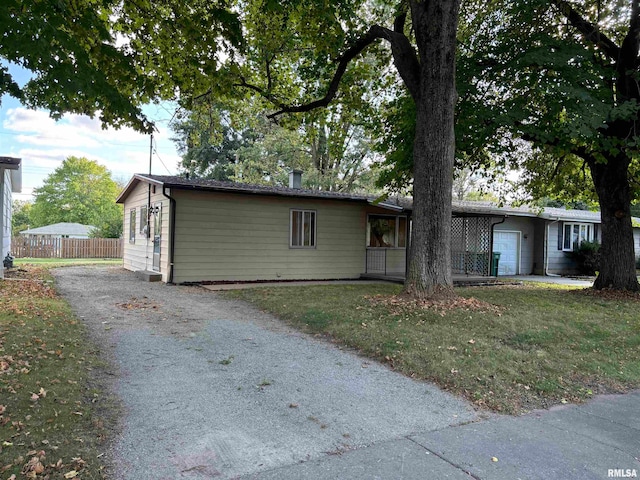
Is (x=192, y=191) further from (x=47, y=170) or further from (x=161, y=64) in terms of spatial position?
(x=47, y=170)

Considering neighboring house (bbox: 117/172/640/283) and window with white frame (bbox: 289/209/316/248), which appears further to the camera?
window with white frame (bbox: 289/209/316/248)

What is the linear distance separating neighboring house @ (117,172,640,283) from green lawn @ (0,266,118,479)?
6.23 meters

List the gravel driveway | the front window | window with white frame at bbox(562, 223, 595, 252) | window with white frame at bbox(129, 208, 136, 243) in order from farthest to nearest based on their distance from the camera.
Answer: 1. window with white frame at bbox(562, 223, 595, 252)
2. window with white frame at bbox(129, 208, 136, 243)
3. the front window
4. the gravel driveway

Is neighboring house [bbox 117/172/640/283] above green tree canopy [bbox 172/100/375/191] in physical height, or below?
below

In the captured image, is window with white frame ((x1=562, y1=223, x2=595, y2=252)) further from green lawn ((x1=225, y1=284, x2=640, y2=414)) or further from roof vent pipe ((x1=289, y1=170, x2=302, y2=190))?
roof vent pipe ((x1=289, y1=170, x2=302, y2=190))

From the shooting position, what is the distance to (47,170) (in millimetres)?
44719

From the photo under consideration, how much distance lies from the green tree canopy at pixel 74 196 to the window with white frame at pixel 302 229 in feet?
116

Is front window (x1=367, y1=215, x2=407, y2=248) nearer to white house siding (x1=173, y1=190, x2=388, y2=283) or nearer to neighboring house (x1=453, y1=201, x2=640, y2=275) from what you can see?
white house siding (x1=173, y1=190, x2=388, y2=283)

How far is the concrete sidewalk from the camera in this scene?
9.00 ft

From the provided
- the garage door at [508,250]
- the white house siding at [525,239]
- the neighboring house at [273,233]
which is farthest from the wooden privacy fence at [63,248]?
the white house siding at [525,239]

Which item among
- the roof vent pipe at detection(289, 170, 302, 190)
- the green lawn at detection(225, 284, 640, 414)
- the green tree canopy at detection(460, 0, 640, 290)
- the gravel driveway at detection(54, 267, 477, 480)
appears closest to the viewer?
the gravel driveway at detection(54, 267, 477, 480)

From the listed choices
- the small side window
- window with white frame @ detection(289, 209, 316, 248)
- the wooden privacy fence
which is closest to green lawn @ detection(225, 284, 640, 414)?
window with white frame @ detection(289, 209, 316, 248)

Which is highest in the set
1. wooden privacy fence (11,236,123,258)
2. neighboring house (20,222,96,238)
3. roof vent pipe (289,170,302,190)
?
roof vent pipe (289,170,302,190)

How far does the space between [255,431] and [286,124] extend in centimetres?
1021
